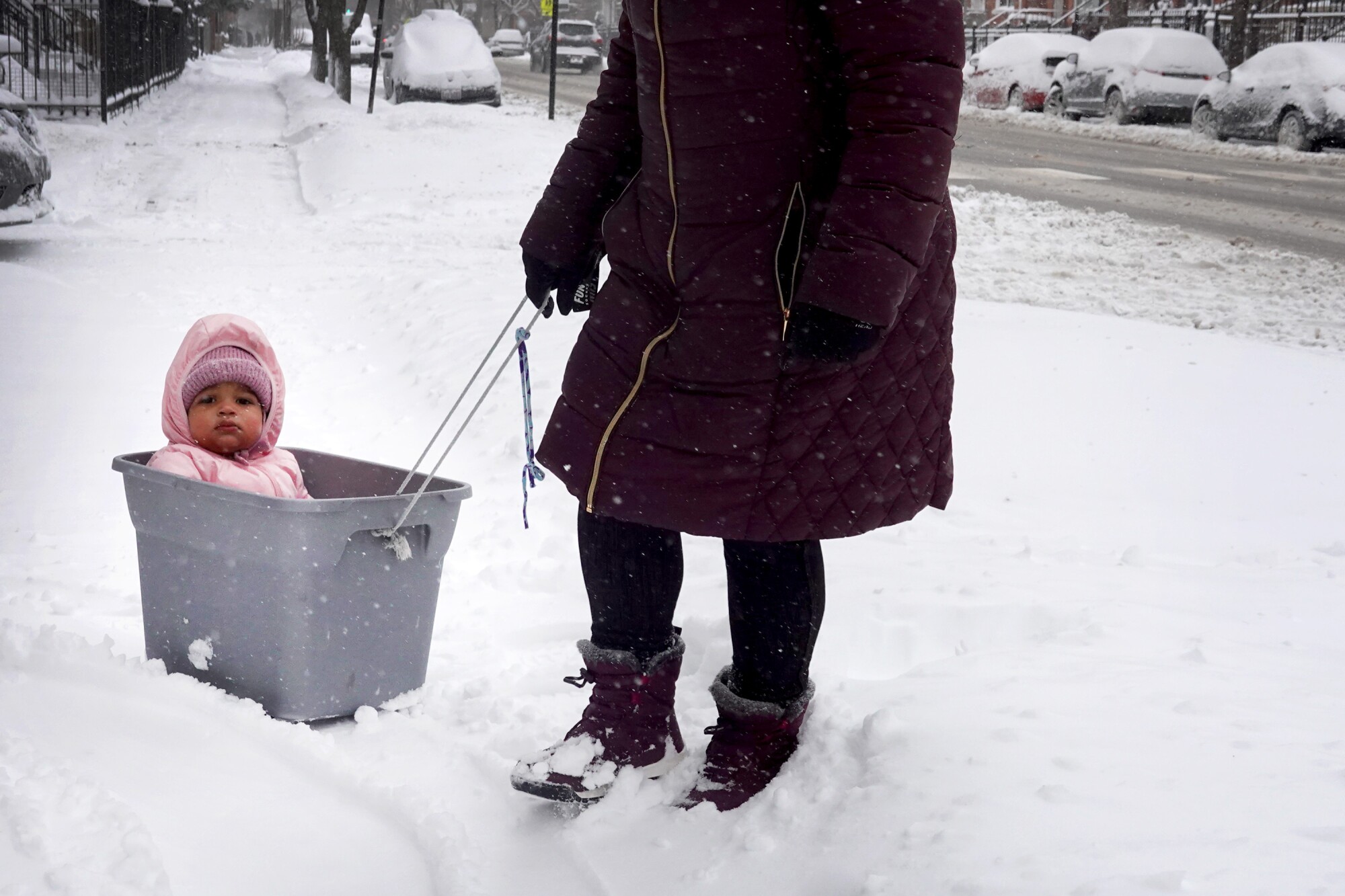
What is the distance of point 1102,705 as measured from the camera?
81.7 inches

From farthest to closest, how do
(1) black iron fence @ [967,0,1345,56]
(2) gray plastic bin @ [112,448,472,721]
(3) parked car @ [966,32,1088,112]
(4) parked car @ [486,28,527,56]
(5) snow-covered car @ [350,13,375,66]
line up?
(4) parked car @ [486,28,527,56]
(5) snow-covered car @ [350,13,375,66]
(1) black iron fence @ [967,0,1345,56]
(3) parked car @ [966,32,1088,112]
(2) gray plastic bin @ [112,448,472,721]

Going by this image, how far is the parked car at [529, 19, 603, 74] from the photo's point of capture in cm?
3153

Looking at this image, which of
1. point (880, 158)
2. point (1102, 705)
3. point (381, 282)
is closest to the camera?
point (880, 158)

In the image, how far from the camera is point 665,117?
5.80 feet

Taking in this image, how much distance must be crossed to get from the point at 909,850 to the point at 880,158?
944mm

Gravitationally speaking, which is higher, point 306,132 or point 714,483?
point 306,132

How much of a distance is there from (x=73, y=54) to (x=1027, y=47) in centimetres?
1571

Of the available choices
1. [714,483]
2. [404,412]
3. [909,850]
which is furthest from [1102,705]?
[404,412]

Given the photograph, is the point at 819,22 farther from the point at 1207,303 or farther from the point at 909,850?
the point at 1207,303

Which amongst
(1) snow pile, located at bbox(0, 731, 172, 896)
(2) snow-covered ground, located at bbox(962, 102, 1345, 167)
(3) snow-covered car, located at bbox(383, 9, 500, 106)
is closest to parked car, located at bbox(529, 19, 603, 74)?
(3) snow-covered car, located at bbox(383, 9, 500, 106)

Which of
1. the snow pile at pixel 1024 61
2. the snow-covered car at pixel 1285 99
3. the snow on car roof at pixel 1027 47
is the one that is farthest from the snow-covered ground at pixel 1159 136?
the snow on car roof at pixel 1027 47

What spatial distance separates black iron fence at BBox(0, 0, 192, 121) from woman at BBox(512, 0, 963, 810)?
13660mm

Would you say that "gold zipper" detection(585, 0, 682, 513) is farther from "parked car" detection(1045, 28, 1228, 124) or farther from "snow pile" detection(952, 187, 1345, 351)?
"parked car" detection(1045, 28, 1228, 124)

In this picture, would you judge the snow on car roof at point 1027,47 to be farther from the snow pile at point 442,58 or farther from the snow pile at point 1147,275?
the snow pile at point 1147,275
